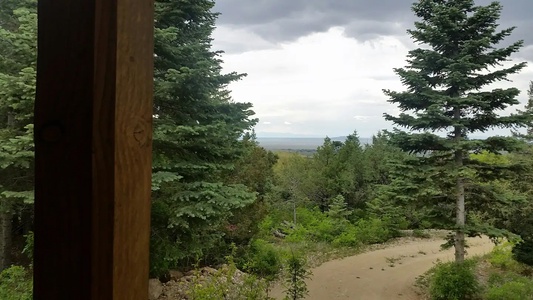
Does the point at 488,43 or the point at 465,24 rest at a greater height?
the point at 465,24

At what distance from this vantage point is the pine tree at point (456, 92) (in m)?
5.34

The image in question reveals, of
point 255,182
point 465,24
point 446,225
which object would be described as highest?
point 465,24

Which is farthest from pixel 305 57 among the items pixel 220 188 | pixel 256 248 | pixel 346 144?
pixel 346 144

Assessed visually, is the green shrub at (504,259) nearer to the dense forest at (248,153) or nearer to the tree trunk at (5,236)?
the dense forest at (248,153)

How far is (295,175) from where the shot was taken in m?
A: 10.7

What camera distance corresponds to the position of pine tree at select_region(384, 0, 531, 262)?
17.5 ft

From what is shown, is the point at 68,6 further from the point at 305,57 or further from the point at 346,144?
the point at 346,144

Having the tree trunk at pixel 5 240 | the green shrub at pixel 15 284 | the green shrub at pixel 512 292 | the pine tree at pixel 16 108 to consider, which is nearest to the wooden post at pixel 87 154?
the green shrub at pixel 15 284

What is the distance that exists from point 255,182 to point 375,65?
10.6 ft

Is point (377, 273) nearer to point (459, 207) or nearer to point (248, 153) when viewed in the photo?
point (459, 207)

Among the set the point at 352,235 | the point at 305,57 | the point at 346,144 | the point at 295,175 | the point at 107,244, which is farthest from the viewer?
the point at 346,144

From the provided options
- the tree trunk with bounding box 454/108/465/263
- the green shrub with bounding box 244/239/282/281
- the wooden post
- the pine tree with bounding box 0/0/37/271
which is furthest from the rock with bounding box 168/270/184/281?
the wooden post

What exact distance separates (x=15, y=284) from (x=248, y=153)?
3.07 m

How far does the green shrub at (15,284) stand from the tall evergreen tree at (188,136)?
1.24 meters
